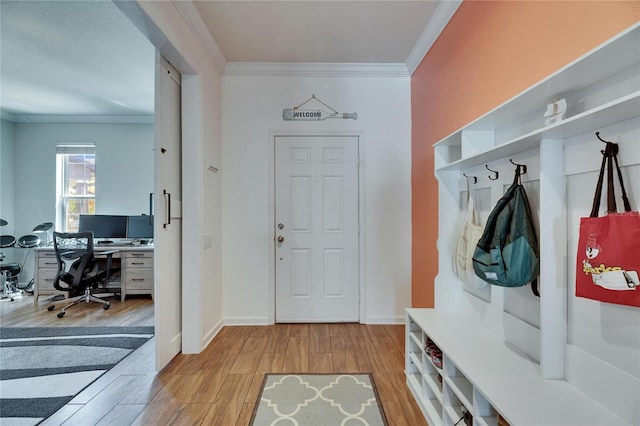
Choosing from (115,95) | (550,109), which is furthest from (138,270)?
(550,109)

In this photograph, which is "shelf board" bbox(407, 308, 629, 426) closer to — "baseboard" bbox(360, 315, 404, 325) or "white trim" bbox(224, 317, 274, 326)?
"baseboard" bbox(360, 315, 404, 325)

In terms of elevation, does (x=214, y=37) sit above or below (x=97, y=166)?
above

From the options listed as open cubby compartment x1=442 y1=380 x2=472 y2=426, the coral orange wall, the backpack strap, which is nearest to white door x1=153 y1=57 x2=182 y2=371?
open cubby compartment x1=442 y1=380 x2=472 y2=426

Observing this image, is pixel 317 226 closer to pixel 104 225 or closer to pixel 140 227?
pixel 140 227

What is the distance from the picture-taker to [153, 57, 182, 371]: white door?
210 centimetres

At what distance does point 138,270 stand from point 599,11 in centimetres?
493

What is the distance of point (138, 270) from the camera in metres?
4.05

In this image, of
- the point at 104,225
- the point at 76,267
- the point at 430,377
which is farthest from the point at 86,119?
the point at 430,377

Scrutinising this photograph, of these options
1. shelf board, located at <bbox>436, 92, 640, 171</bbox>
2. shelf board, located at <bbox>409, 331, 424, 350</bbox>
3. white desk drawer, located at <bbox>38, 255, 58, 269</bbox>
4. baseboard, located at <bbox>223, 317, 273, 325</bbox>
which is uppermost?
shelf board, located at <bbox>436, 92, 640, 171</bbox>

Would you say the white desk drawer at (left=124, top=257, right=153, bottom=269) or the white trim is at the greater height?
the white desk drawer at (left=124, top=257, right=153, bottom=269)

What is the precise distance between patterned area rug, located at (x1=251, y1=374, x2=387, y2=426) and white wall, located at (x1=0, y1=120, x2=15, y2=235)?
5304 millimetres

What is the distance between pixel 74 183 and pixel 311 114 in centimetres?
432

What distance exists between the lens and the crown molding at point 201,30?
2.04m

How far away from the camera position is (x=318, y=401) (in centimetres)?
177
